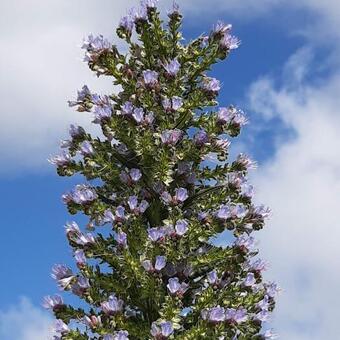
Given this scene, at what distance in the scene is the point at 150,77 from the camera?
63.2 ft

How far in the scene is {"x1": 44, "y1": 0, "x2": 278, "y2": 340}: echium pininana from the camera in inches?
696

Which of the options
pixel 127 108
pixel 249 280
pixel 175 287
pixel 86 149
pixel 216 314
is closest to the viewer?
pixel 216 314

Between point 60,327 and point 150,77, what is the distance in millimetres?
6202

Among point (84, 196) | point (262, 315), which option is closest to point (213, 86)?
point (84, 196)

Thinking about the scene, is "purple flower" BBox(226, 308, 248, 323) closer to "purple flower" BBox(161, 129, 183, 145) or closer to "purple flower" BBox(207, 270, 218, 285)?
"purple flower" BBox(207, 270, 218, 285)

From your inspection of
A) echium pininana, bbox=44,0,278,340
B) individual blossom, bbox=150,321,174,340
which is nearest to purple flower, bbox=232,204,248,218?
echium pininana, bbox=44,0,278,340

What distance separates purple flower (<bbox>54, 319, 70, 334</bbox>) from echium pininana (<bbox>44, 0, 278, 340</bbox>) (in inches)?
1.0

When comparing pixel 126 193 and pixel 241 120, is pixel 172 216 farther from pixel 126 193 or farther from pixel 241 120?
pixel 241 120

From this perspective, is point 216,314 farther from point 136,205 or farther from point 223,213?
point 136,205

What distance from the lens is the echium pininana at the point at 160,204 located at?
17.7m

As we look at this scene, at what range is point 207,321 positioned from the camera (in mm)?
17188

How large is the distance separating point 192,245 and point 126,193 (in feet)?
6.64

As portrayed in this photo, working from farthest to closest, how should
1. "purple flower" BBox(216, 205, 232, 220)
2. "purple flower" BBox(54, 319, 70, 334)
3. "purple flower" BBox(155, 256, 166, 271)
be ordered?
"purple flower" BBox(216, 205, 232, 220), "purple flower" BBox(54, 319, 70, 334), "purple flower" BBox(155, 256, 166, 271)

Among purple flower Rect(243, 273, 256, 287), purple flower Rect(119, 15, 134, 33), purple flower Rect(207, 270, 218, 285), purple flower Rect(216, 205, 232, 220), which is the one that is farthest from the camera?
purple flower Rect(119, 15, 134, 33)
